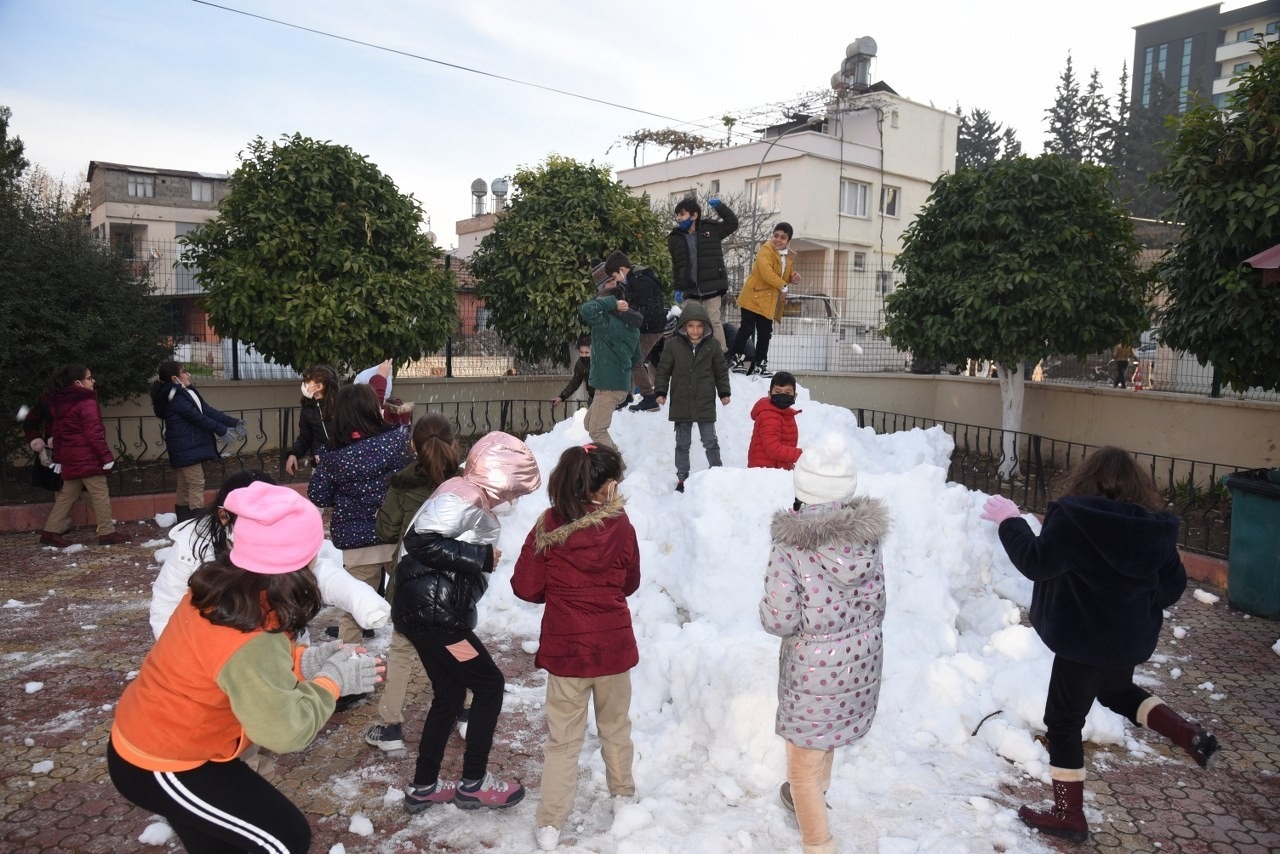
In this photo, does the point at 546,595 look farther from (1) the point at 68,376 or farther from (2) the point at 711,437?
(1) the point at 68,376

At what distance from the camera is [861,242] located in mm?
32312

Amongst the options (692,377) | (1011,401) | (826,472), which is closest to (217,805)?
(826,472)

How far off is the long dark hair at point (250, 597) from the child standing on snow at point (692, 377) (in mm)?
5231

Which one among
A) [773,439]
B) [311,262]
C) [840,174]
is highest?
[840,174]

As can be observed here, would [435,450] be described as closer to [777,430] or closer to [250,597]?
[250,597]

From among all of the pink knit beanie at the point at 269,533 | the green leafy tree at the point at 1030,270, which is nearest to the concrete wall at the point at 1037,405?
the green leafy tree at the point at 1030,270

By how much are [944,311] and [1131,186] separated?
45.3 meters

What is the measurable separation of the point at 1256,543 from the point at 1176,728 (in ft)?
11.8

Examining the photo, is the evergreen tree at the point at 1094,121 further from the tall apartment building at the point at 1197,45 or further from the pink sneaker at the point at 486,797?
the pink sneaker at the point at 486,797

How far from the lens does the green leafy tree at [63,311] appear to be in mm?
8484

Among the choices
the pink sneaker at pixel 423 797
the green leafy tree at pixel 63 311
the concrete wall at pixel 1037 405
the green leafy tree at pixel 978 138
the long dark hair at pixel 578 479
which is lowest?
the pink sneaker at pixel 423 797

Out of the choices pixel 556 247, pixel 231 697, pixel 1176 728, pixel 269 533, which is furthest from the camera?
pixel 556 247

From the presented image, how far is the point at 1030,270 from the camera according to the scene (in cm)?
1030

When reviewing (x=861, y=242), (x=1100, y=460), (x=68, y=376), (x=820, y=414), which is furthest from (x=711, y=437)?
(x=861, y=242)
